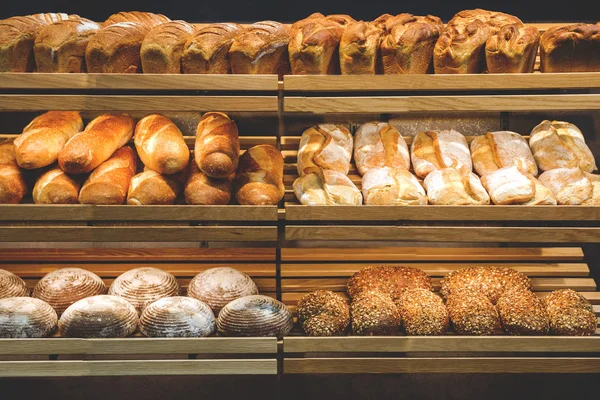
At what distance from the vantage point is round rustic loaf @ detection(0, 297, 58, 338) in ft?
7.82

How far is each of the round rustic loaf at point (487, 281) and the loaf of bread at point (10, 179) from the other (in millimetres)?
1806

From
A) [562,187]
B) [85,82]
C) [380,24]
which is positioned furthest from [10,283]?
[562,187]

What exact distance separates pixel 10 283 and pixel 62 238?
43 centimetres

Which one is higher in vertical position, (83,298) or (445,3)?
(445,3)

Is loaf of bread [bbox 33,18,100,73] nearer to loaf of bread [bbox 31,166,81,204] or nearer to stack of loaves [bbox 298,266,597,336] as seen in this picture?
loaf of bread [bbox 31,166,81,204]

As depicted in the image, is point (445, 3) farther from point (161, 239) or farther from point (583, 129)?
point (161, 239)

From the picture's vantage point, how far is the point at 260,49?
2418 millimetres

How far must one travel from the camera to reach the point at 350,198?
97.7 inches

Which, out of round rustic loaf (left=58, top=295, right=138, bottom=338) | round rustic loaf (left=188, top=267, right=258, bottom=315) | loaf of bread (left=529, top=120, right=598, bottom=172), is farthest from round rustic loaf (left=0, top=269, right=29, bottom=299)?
loaf of bread (left=529, top=120, right=598, bottom=172)

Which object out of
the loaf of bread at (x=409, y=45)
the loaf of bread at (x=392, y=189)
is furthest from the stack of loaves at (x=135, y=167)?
the loaf of bread at (x=409, y=45)

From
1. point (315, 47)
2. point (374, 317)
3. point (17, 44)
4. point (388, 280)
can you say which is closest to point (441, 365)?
point (374, 317)

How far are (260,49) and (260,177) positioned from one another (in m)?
0.50

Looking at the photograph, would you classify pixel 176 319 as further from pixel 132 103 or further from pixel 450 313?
pixel 450 313

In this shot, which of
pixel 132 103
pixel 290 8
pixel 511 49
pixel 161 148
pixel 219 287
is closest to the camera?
pixel 132 103
